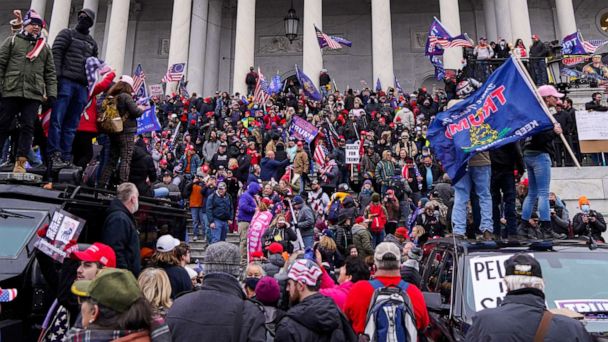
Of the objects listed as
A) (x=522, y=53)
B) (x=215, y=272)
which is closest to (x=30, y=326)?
(x=215, y=272)

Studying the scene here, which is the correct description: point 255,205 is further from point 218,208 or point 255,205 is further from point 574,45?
point 574,45

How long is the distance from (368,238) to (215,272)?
19.9 feet

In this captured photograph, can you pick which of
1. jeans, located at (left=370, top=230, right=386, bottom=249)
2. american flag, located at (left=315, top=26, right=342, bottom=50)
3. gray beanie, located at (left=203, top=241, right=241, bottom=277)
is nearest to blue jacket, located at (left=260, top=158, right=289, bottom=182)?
jeans, located at (left=370, top=230, right=386, bottom=249)

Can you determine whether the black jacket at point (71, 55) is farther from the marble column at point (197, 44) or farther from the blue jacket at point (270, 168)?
the marble column at point (197, 44)

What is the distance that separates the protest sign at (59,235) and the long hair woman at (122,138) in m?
2.42

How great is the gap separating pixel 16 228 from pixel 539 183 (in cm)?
619

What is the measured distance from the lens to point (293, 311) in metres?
3.18

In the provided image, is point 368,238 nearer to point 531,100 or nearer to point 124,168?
point 531,100

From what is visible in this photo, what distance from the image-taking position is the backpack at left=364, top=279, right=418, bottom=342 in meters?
3.59

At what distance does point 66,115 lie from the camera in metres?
6.41

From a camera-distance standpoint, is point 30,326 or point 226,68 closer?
point 30,326

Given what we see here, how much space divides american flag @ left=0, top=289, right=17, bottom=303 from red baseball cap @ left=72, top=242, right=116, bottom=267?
2.13 feet

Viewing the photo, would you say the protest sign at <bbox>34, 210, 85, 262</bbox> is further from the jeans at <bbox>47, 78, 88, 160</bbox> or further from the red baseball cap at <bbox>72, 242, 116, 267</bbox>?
the jeans at <bbox>47, 78, 88, 160</bbox>

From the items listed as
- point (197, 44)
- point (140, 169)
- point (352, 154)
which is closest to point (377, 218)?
point (352, 154)
